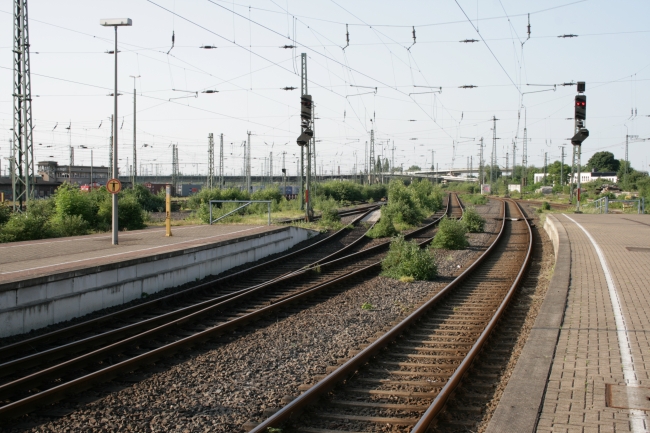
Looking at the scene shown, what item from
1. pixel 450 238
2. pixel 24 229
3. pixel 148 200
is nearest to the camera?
pixel 24 229

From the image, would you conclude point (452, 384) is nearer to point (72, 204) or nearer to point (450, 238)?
point (450, 238)

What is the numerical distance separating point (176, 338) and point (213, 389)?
103 inches

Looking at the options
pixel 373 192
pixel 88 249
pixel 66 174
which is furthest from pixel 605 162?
pixel 88 249

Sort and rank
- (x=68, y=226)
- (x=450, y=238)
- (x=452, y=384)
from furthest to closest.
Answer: (x=450, y=238) → (x=68, y=226) → (x=452, y=384)

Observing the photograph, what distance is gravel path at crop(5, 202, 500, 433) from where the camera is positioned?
5957mm

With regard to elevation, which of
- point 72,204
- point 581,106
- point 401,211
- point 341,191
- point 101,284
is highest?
point 581,106

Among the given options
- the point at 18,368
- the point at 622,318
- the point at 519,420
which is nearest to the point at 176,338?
the point at 18,368

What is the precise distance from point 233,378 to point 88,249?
9.51 metres

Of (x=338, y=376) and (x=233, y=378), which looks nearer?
(x=338, y=376)

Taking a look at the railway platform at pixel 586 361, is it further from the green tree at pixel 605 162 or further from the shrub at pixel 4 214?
the green tree at pixel 605 162

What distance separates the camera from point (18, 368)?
25.0 ft

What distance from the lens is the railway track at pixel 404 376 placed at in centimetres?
584

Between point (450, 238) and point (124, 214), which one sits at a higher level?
point (124, 214)

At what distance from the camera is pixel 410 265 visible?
1541 cm
